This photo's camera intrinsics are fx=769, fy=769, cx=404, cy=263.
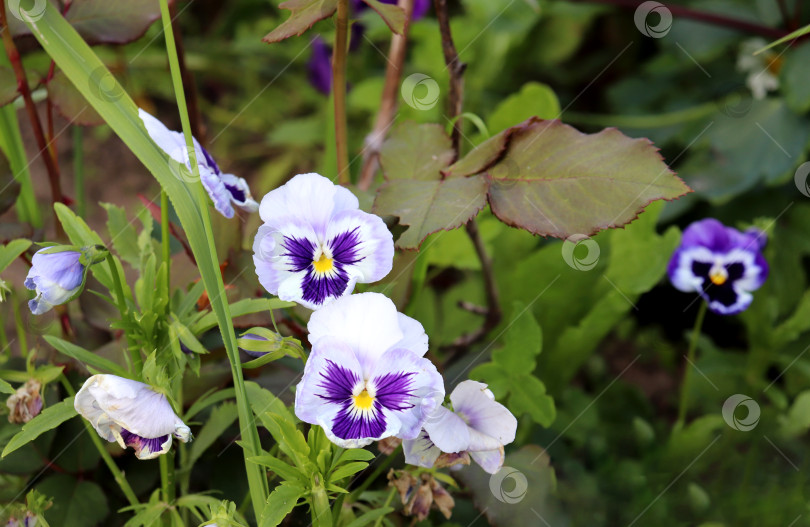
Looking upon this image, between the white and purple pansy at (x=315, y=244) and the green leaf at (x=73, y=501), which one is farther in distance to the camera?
the green leaf at (x=73, y=501)

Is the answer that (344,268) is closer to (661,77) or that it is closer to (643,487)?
(643,487)

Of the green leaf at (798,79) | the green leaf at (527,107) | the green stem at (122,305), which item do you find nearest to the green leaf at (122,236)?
the green stem at (122,305)

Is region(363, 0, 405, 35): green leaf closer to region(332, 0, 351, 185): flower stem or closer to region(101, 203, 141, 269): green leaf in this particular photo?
region(332, 0, 351, 185): flower stem

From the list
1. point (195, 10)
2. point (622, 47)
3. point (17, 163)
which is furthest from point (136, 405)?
point (195, 10)

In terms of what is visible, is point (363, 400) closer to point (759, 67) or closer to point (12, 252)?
point (12, 252)

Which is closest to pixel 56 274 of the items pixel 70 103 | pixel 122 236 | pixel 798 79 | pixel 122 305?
pixel 122 305

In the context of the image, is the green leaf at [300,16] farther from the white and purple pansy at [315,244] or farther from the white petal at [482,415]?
the white petal at [482,415]
